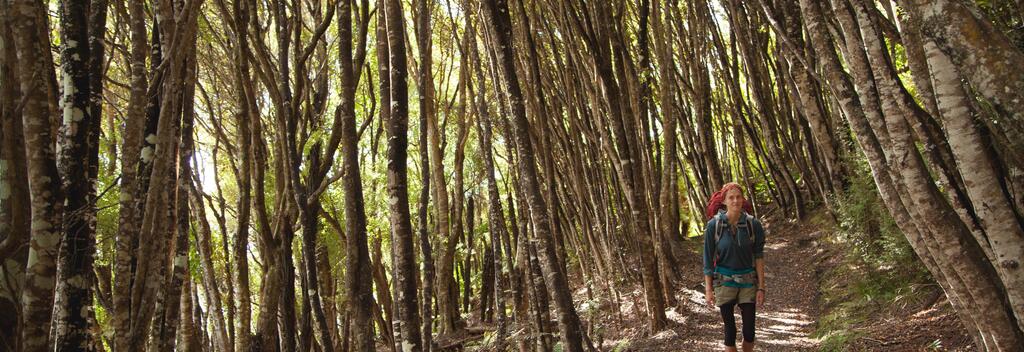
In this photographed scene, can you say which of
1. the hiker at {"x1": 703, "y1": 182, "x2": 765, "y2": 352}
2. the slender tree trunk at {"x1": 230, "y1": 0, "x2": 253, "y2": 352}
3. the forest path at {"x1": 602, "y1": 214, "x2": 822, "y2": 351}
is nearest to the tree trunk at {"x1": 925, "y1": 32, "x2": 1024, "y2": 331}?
the hiker at {"x1": 703, "y1": 182, "x2": 765, "y2": 352}

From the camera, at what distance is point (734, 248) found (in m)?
4.67

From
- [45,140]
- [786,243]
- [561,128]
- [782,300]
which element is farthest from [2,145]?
[786,243]

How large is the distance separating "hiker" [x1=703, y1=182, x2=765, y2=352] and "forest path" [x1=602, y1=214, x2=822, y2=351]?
4.56 ft

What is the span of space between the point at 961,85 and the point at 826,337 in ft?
11.2

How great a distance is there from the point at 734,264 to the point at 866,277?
9.62ft

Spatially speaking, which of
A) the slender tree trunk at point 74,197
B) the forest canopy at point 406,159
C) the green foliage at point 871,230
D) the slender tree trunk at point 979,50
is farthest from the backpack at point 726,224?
the slender tree trunk at point 74,197

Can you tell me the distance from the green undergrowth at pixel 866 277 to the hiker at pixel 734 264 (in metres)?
0.92

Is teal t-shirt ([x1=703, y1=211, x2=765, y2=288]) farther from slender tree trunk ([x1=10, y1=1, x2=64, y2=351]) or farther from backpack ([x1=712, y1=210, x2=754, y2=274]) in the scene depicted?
slender tree trunk ([x1=10, y1=1, x2=64, y2=351])

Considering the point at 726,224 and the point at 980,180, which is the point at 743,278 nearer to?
the point at 726,224

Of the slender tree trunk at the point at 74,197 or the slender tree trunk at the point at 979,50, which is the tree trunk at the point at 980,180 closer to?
the slender tree trunk at the point at 979,50

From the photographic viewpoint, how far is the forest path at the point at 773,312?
20.8ft

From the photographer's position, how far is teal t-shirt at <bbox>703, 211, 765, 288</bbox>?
15.3 ft

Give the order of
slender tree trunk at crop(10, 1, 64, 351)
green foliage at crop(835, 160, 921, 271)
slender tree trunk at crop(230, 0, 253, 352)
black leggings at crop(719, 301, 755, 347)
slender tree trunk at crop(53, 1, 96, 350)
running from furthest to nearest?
slender tree trunk at crop(230, 0, 253, 352), green foliage at crop(835, 160, 921, 271), black leggings at crop(719, 301, 755, 347), slender tree trunk at crop(53, 1, 96, 350), slender tree trunk at crop(10, 1, 64, 351)

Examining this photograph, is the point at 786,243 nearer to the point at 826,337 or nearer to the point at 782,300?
the point at 782,300
